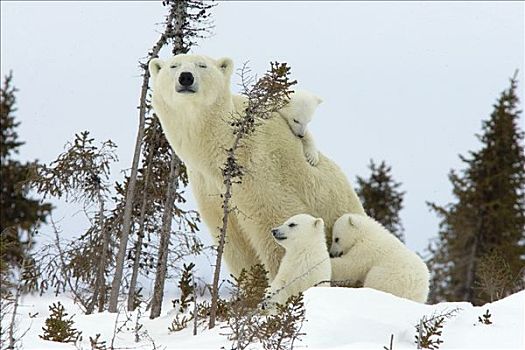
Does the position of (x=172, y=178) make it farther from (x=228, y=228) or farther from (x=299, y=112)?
(x=299, y=112)

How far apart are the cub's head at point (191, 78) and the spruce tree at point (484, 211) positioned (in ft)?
51.3

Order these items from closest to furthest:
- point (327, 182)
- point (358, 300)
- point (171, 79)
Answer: point (358, 300), point (171, 79), point (327, 182)

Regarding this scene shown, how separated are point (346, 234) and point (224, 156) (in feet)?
4.94

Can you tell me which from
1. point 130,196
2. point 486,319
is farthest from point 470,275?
point 486,319

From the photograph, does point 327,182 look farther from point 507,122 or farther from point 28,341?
point 507,122

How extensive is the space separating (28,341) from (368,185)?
2026 cm

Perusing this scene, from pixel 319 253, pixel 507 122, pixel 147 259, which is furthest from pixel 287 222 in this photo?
pixel 507 122

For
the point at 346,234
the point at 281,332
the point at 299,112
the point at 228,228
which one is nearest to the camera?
the point at 281,332

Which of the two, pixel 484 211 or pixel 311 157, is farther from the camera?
pixel 484 211

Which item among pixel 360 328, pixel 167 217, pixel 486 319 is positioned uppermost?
pixel 167 217

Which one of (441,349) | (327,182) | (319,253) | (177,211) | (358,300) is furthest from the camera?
(177,211)

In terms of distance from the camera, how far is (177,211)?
11844mm

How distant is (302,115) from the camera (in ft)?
31.2

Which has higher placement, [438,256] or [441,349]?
[438,256]
